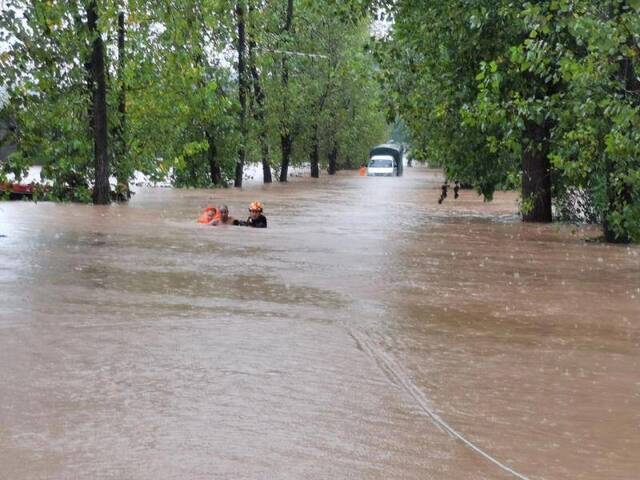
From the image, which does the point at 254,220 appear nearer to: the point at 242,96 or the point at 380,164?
the point at 242,96

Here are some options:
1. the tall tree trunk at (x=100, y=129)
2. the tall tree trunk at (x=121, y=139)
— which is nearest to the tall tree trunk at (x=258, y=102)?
the tall tree trunk at (x=121, y=139)

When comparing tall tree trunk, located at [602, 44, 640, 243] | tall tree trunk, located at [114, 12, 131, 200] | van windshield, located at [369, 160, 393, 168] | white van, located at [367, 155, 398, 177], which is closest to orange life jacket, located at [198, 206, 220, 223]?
tall tree trunk, located at [602, 44, 640, 243]

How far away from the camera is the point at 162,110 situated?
37.5 metres

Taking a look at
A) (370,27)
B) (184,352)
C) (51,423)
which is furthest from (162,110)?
(370,27)

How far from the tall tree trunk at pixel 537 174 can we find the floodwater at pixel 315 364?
Answer: 6670mm

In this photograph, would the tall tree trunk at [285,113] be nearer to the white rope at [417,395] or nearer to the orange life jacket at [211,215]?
the orange life jacket at [211,215]

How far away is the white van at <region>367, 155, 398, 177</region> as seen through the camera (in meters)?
90.3

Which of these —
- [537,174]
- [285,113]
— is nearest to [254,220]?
[537,174]

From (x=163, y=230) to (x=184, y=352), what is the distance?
15.3 m

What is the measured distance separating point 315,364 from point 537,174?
1869 cm

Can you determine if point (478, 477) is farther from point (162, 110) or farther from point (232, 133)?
point (232, 133)

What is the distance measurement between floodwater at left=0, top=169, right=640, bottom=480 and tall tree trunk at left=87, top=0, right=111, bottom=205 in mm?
14343

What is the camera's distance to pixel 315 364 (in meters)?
9.98

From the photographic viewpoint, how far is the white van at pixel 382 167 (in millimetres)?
90312
